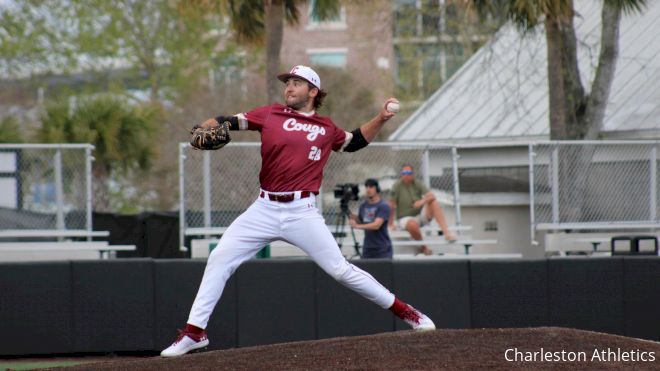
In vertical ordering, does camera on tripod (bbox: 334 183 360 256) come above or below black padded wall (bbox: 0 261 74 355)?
above

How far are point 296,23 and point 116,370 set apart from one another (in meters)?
10.9

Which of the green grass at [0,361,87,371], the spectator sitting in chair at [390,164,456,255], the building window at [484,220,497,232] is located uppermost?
the spectator sitting in chair at [390,164,456,255]

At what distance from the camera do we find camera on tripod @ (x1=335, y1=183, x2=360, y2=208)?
14094mm

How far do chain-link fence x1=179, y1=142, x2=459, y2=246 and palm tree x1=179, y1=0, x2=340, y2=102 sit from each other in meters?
2.01

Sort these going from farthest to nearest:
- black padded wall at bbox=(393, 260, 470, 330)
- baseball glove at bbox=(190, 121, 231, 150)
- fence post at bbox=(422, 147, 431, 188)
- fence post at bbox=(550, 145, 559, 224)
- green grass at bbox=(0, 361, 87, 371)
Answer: fence post at bbox=(422, 147, 431, 188)
fence post at bbox=(550, 145, 559, 224)
black padded wall at bbox=(393, 260, 470, 330)
green grass at bbox=(0, 361, 87, 371)
baseball glove at bbox=(190, 121, 231, 150)

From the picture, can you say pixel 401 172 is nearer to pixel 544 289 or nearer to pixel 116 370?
pixel 544 289

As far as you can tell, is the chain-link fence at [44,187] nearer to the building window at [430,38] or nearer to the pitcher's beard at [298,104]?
the pitcher's beard at [298,104]

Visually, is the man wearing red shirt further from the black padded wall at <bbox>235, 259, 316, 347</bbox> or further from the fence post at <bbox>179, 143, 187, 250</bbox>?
the fence post at <bbox>179, 143, 187, 250</bbox>

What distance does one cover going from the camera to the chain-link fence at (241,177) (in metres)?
14.1

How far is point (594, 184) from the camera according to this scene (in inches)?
599

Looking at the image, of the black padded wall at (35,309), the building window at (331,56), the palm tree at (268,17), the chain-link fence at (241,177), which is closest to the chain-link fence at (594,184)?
the chain-link fence at (241,177)

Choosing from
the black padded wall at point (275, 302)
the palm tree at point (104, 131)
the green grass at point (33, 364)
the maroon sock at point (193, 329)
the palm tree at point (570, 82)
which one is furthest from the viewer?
the palm tree at point (104, 131)

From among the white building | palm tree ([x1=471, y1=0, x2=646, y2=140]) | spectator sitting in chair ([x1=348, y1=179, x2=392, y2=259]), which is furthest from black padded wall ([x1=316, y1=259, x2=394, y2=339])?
palm tree ([x1=471, y1=0, x2=646, y2=140])

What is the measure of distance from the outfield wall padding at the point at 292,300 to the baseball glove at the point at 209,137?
3.51 meters
